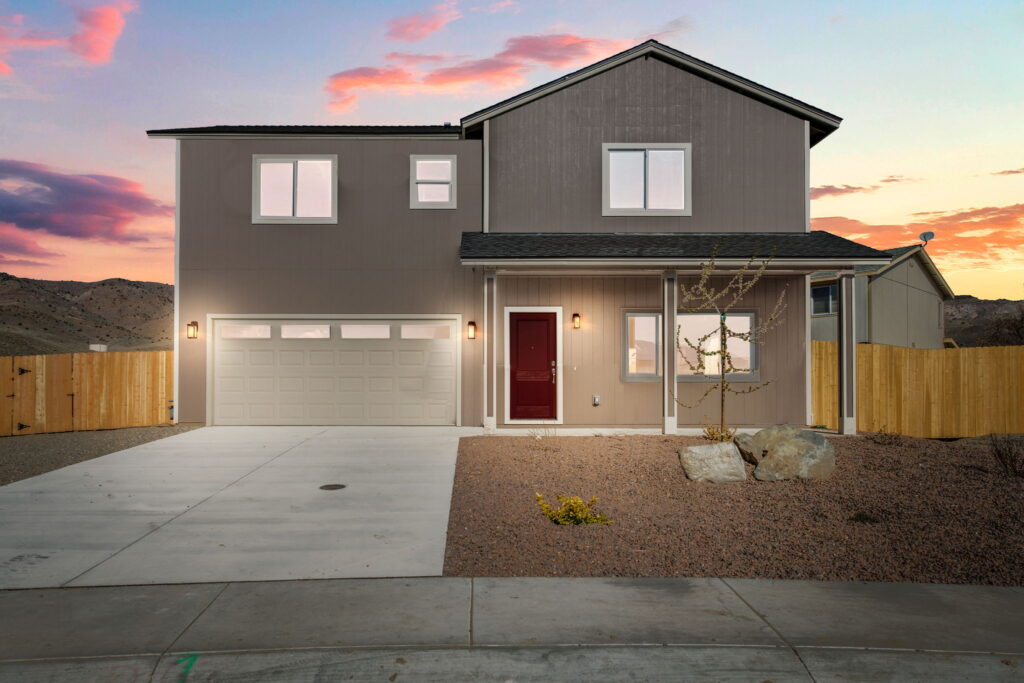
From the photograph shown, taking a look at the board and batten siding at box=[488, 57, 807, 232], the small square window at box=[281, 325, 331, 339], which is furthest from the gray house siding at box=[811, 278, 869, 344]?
the small square window at box=[281, 325, 331, 339]

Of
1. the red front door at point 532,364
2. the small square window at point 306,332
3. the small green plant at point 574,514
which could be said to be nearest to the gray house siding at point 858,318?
the red front door at point 532,364

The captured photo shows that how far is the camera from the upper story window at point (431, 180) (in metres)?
14.1

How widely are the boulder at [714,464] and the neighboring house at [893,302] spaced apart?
1364cm

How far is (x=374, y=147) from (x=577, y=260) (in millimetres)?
5316

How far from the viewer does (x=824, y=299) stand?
23.0 metres

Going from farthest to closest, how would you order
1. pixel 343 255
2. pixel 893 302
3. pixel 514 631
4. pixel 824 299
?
pixel 893 302, pixel 824 299, pixel 343 255, pixel 514 631

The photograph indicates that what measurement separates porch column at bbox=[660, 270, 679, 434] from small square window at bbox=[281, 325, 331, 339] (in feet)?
22.9

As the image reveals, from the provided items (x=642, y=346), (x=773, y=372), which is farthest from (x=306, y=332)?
(x=773, y=372)

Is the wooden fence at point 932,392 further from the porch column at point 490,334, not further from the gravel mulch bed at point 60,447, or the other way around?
the gravel mulch bed at point 60,447

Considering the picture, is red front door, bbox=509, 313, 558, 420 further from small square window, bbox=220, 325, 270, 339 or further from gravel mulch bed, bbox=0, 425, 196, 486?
gravel mulch bed, bbox=0, 425, 196, 486

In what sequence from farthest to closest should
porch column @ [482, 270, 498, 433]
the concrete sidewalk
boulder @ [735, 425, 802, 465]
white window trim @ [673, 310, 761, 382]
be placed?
white window trim @ [673, 310, 761, 382] → porch column @ [482, 270, 498, 433] → boulder @ [735, 425, 802, 465] → the concrete sidewalk

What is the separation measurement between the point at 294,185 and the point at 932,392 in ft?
45.8

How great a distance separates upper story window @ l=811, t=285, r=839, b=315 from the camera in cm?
2262

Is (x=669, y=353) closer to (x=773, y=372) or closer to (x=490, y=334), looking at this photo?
(x=773, y=372)
